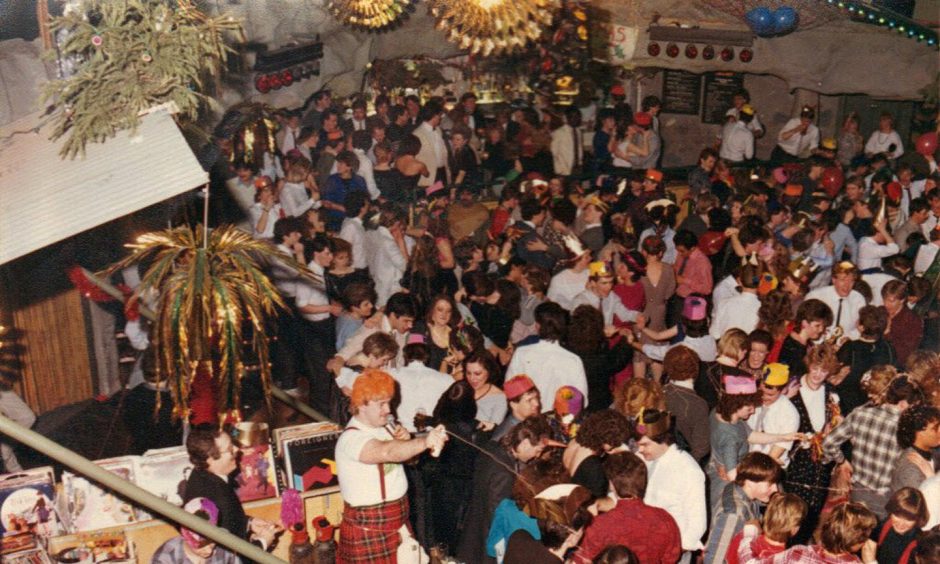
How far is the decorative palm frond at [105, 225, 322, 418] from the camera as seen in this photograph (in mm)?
5809

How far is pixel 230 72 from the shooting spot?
471 inches

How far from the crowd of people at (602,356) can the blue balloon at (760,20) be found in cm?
269

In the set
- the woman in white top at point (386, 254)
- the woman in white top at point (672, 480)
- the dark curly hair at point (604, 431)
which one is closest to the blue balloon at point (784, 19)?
the woman in white top at point (386, 254)

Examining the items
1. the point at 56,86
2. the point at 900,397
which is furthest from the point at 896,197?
the point at 56,86

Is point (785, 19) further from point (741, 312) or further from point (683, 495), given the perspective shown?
point (683, 495)

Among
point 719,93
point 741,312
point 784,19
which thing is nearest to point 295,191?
point 741,312

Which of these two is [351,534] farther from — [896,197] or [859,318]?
[896,197]

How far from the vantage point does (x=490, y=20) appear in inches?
445

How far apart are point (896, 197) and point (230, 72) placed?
8.26 metres

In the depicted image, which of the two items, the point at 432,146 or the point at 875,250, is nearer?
A: the point at 875,250

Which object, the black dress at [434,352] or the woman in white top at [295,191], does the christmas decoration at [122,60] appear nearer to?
the black dress at [434,352]

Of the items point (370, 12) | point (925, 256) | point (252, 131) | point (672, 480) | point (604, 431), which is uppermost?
point (370, 12)

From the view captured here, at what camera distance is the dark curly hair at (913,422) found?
572cm

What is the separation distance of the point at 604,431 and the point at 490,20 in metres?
6.91
